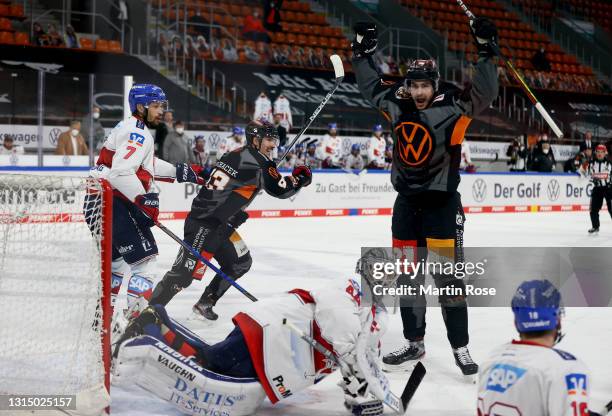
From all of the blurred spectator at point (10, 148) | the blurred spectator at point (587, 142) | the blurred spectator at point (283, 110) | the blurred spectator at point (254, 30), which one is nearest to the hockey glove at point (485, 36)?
the blurred spectator at point (10, 148)

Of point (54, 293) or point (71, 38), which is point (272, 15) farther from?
point (54, 293)

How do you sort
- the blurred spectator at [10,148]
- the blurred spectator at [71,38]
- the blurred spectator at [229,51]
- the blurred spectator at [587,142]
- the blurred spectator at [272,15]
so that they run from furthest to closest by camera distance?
the blurred spectator at [272,15] → the blurred spectator at [587,142] → the blurred spectator at [229,51] → the blurred spectator at [71,38] → the blurred spectator at [10,148]

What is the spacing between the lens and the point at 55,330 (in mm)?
4789

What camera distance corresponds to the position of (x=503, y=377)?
2.36 m

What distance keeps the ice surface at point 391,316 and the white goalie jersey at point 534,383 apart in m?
1.33

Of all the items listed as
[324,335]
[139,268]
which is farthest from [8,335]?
[324,335]

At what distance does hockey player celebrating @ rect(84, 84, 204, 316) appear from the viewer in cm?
451

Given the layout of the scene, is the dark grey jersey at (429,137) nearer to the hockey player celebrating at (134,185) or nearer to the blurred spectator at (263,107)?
the hockey player celebrating at (134,185)

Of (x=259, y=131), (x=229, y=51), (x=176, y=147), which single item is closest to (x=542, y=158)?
(x=229, y=51)

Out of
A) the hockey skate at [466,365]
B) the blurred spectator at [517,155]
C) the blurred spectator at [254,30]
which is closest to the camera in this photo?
the hockey skate at [466,365]

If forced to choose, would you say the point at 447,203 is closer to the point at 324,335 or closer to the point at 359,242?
the point at 324,335

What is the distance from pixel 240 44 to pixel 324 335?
1613 centimetres

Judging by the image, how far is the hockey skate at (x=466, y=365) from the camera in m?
4.21

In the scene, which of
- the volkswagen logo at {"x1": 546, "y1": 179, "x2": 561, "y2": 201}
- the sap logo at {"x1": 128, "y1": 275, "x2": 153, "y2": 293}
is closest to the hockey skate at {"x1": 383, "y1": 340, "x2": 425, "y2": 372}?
the sap logo at {"x1": 128, "y1": 275, "x2": 153, "y2": 293}
